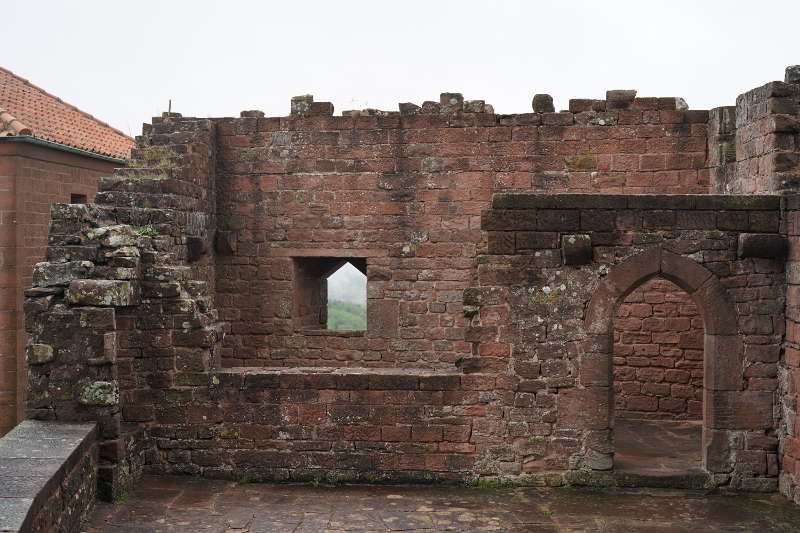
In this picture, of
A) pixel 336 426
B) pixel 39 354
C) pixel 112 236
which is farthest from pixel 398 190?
pixel 39 354

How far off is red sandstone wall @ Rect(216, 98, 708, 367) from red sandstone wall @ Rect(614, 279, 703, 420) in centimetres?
139

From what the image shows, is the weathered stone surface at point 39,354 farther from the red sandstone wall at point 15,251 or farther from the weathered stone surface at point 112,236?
the red sandstone wall at point 15,251

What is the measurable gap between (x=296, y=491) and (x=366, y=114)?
5323 millimetres

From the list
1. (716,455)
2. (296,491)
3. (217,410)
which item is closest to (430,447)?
(296,491)

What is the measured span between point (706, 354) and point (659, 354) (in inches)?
115

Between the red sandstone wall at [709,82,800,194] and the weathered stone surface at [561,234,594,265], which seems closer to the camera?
the weathered stone surface at [561,234,594,265]

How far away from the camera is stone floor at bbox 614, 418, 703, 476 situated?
8.04 meters

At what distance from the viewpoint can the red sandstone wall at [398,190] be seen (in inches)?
426

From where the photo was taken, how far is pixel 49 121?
15125mm

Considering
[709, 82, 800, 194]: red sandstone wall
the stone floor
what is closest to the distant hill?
the stone floor

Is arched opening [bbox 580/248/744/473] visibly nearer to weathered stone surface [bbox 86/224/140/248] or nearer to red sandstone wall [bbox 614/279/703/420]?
red sandstone wall [bbox 614/279/703/420]

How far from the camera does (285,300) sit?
11547mm

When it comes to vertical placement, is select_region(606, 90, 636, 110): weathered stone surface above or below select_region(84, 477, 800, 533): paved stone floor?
above

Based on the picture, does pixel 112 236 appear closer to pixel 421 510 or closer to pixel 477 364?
pixel 477 364
